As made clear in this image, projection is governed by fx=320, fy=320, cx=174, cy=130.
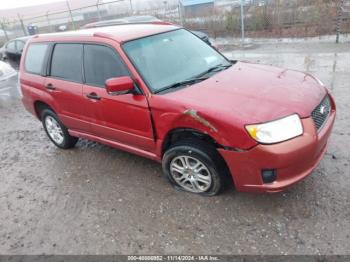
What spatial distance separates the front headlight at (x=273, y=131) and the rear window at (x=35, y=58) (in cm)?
348

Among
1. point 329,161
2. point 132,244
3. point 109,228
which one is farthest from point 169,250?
point 329,161

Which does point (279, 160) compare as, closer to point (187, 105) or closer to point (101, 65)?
point (187, 105)

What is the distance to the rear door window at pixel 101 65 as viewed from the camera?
371 centimetres

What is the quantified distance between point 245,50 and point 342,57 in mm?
3574

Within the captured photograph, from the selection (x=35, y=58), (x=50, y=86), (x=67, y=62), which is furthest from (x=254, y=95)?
(x=35, y=58)

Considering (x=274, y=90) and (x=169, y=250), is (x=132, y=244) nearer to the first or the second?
(x=169, y=250)

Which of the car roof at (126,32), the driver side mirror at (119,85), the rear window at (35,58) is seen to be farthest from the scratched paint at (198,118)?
the rear window at (35,58)

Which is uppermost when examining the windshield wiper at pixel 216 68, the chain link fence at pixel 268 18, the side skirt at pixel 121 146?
the windshield wiper at pixel 216 68

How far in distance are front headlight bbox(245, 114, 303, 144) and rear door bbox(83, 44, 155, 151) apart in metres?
1.21

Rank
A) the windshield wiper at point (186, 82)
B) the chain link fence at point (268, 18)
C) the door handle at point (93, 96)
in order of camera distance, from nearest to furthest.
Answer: the windshield wiper at point (186, 82) < the door handle at point (93, 96) < the chain link fence at point (268, 18)

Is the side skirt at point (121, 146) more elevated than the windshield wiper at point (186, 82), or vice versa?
the windshield wiper at point (186, 82)

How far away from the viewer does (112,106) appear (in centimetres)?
379

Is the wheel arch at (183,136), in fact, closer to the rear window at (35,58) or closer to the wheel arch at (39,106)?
the wheel arch at (39,106)

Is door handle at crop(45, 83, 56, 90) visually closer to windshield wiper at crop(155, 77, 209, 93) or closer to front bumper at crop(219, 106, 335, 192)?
windshield wiper at crop(155, 77, 209, 93)
